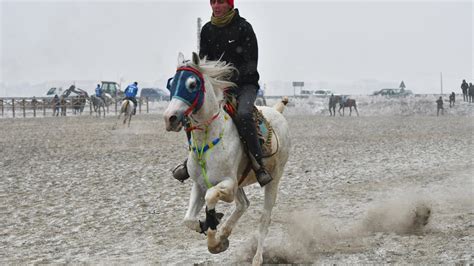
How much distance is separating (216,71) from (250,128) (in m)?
0.70

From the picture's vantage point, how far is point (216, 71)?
6.48 m

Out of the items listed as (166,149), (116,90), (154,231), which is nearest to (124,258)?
(154,231)

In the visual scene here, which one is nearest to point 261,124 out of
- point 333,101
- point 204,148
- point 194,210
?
point 204,148

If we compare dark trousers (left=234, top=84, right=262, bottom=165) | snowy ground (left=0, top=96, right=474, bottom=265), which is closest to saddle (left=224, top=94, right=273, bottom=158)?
dark trousers (left=234, top=84, right=262, bottom=165)

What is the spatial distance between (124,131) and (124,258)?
76.4 feet

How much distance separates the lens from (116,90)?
66.1 m

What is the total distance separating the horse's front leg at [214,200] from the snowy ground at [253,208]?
26.8 inches

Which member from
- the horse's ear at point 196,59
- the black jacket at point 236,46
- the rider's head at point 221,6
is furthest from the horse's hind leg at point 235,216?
the rider's head at point 221,6

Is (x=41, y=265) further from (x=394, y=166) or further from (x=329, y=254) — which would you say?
(x=394, y=166)

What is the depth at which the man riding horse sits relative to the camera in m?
6.79

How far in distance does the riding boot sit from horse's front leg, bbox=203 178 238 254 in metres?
0.53

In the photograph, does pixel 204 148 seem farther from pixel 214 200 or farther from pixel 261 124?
pixel 261 124

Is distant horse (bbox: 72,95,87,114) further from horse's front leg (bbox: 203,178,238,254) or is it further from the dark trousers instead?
horse's front leg (bbox: 203,178,238,254)

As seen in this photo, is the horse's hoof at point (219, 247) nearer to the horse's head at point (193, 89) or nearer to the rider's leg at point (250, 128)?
the rider's leg at point (250, 128)
